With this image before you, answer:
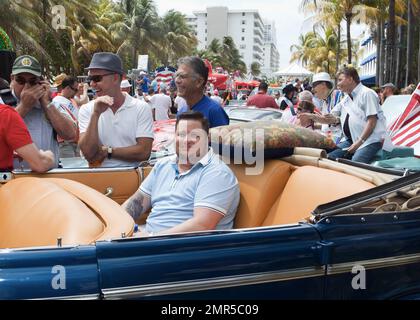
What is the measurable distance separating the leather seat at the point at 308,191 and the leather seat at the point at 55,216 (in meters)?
0.95

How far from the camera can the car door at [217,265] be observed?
182 cm

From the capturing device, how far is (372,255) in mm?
2213

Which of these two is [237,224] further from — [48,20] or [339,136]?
[48,20]

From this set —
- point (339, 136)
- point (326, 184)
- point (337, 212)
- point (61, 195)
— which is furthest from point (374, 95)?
point (61, 195)

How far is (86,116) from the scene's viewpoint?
411cm

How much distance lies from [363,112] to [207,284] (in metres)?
4.11

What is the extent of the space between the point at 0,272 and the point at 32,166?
1.71 meters

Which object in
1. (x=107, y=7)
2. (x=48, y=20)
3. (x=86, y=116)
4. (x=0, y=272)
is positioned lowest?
(x=0, y=272)

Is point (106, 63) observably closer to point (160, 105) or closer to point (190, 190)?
point (190, 190)

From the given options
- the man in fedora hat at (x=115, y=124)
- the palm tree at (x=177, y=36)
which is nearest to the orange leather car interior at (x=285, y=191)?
the man in fedora hat at (x=115, y=124)

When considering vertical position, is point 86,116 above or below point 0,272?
above

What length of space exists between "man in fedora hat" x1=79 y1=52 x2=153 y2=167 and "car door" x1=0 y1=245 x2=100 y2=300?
7.14ft

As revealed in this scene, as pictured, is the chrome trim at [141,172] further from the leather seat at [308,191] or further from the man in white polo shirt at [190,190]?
the leather seat at [308,191]

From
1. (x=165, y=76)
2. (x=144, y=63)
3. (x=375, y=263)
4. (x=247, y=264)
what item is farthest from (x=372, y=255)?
(x=144, y=63)
